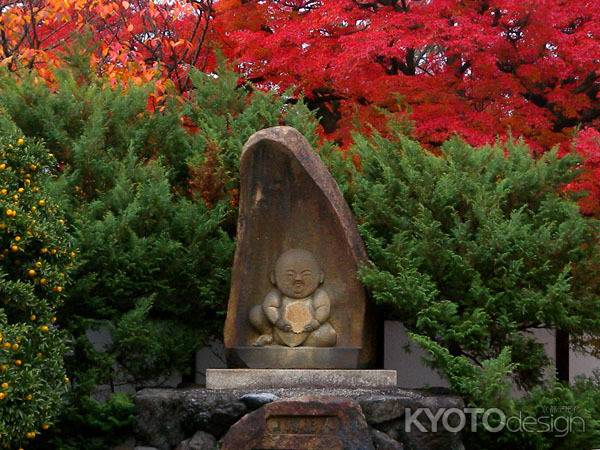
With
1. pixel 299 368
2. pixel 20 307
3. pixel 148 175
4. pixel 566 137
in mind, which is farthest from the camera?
pixel 566 137

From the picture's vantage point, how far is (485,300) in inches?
285

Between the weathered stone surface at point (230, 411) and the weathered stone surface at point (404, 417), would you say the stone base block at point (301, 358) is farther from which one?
the weathered stone surface at point (404, 417)

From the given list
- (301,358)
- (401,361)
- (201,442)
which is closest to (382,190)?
(301,358)

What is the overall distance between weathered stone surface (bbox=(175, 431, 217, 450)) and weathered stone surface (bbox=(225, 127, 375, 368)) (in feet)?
2.61

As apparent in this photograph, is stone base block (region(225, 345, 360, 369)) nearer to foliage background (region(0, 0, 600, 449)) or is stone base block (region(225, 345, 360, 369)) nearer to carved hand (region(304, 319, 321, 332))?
carved hand (region(304, 319, 321, 332))

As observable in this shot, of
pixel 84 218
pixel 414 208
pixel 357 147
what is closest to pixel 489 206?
pixel 414 208

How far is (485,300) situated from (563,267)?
812 millimetres

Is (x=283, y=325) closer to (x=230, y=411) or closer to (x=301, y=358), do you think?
(x=301, y=358)

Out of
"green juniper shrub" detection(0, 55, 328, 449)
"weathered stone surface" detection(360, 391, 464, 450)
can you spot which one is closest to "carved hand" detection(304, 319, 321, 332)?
"weathered stone surface" detection(360, 391, 464, 450)

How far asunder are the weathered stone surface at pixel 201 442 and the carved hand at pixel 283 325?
1.11m

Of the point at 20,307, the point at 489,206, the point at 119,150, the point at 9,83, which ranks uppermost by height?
the point at 9,83

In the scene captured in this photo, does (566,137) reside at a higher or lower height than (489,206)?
higher

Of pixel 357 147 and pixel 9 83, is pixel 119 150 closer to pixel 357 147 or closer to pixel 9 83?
pixel 9 83

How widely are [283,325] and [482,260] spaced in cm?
170
